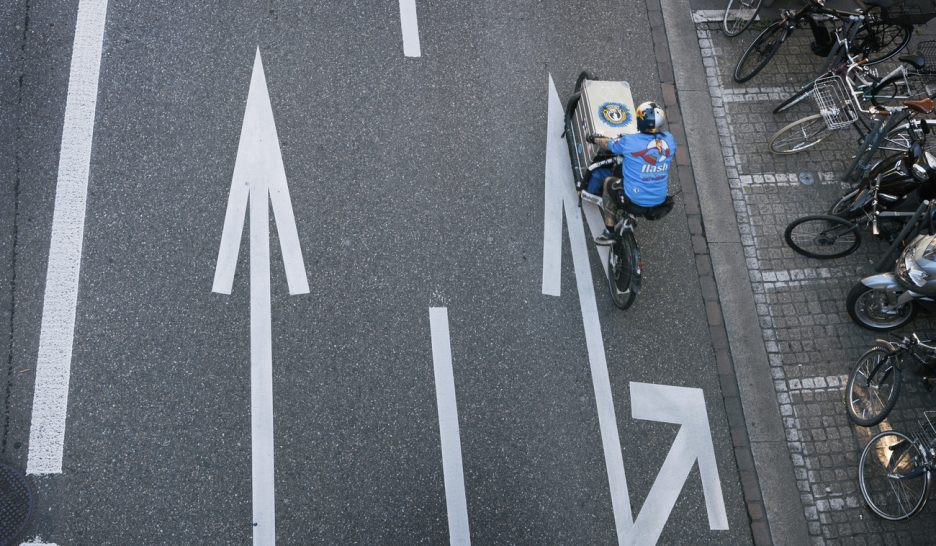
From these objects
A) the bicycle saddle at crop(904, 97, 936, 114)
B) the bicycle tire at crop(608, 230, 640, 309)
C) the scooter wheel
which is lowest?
the scooter wheel

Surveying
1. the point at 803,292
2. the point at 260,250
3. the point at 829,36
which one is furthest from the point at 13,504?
the point at 829,36

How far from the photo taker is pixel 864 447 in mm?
7836

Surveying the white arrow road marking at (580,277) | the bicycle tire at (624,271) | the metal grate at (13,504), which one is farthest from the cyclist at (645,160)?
the metal grate at (13,504)

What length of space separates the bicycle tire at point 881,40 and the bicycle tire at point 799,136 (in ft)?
4.25

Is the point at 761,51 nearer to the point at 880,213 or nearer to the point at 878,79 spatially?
the point at 878,79

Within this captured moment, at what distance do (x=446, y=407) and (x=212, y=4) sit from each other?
6136 mm

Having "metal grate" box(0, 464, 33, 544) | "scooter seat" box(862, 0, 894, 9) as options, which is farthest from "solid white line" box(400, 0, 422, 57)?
"metal grate" box(0, 464, 33, 544)

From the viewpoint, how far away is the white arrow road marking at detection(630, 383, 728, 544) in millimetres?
7312

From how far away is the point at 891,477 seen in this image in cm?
747

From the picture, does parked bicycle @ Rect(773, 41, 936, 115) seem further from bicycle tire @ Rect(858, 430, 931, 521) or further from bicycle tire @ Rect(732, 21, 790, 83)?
bicycle tire @ Rect(858, 430, 931, 521)

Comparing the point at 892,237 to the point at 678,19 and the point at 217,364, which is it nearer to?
the point at 678,19

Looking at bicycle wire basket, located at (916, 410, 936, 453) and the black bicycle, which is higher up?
the black bicycle

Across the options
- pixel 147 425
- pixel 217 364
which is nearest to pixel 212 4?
pixel 217 364

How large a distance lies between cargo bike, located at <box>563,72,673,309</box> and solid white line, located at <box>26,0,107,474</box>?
19.3 feet
